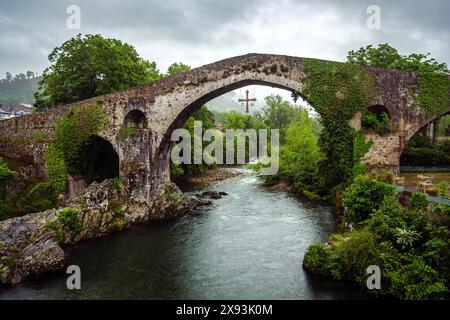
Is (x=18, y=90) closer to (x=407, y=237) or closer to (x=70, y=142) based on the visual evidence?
(x=70, y=142)

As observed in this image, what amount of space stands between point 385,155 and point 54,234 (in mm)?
15822

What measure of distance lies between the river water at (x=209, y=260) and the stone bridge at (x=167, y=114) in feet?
12.8

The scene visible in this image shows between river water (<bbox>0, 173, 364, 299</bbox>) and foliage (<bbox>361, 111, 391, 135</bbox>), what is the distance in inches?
205

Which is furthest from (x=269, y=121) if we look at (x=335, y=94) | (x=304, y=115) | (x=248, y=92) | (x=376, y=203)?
(x=376, y=203)

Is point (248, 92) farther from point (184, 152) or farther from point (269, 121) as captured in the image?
point (269, 121)

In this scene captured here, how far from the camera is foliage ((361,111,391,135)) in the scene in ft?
59.6

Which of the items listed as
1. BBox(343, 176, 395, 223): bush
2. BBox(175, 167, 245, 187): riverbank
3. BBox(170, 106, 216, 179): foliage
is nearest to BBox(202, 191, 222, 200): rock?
BBox(170, 106, 216, 179): foliage

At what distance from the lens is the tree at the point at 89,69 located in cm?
2588

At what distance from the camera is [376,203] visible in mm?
14297

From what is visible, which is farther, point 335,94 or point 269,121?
point 269,121

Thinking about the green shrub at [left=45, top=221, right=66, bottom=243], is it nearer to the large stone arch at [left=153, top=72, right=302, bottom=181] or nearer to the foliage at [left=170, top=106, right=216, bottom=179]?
the large stone arch at [left=153, top=72, right=302, bottom=181]

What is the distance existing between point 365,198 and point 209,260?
21.7 feet

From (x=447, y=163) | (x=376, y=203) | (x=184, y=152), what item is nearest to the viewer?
(x=376, y=203)

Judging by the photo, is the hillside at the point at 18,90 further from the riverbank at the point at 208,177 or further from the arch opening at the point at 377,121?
the arch opening at the point at 377,121
